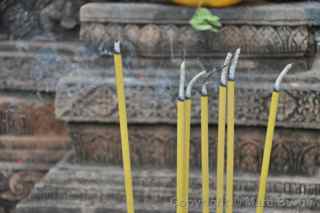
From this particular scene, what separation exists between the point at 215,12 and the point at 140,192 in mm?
665

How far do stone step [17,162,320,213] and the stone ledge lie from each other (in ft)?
1.73

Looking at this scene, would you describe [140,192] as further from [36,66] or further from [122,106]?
[36,66]

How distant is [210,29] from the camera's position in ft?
6.38

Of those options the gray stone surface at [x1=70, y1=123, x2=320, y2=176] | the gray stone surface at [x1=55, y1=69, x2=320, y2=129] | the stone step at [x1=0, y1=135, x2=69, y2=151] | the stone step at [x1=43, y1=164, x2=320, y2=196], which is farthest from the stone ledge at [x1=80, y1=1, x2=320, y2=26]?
the stone step at [x1=0, y1=135, x2=69, y2=151]

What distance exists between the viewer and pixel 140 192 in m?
1.93

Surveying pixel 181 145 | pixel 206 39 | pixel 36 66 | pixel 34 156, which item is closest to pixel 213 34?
pixel 206 39

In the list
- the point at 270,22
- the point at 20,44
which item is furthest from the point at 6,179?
the point at 270,22

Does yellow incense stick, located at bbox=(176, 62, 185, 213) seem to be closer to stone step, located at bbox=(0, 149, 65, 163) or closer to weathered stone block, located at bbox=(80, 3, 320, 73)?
weathered stone block, located at bbox=(80, 3, 320, 73)

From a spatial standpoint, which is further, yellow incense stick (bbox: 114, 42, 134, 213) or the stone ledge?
the stone ledge

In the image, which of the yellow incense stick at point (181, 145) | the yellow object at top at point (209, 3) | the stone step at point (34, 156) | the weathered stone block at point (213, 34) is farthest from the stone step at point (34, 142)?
the yellow incense stick at point (181, 145)

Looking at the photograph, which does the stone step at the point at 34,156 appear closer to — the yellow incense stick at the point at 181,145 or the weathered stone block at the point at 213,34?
the weathered stone block at the point at 213,34

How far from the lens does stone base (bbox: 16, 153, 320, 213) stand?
1.89m

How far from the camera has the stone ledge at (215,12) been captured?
76.3 inches

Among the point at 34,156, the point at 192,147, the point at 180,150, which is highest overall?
the point at 180,150
